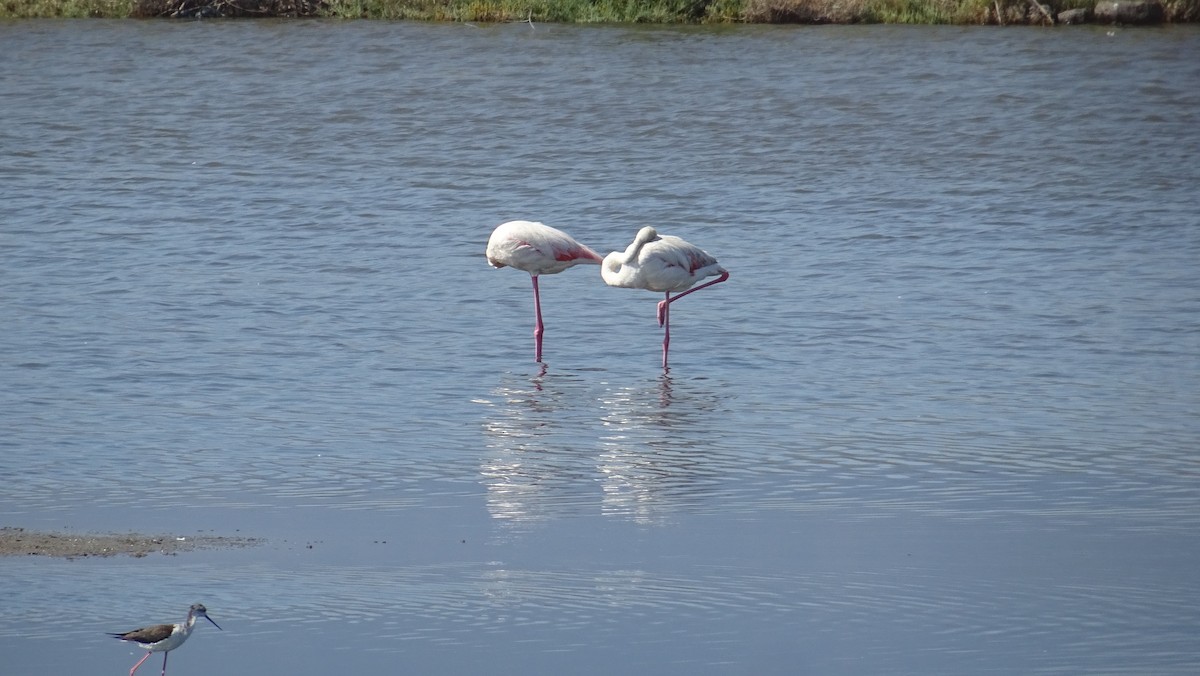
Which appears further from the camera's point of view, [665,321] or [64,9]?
[64,9]

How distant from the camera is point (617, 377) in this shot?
1092 cm

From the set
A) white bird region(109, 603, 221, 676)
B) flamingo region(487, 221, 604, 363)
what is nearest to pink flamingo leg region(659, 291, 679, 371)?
flamingo region(487, 221, 604, 363)

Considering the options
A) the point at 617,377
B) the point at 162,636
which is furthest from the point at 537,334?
the point at 162,636

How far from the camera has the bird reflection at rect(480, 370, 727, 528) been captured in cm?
777

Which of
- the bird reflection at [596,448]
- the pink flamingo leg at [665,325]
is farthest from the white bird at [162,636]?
the pink flamingo leg at [665,325]

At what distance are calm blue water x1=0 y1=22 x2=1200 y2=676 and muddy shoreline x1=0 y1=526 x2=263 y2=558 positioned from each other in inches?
5.0

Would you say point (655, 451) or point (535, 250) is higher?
point (535, 250)

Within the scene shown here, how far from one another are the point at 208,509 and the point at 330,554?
3.16ft

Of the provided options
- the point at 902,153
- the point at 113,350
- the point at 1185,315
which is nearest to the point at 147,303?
the point at 113,350

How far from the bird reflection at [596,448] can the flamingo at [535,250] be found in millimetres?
1567

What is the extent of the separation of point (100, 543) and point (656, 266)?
5601 mm

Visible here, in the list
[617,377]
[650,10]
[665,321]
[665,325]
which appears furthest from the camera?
[650,10]

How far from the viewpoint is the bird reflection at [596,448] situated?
777 centimetres

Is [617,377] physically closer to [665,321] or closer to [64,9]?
[665,321]
